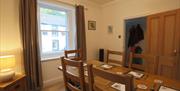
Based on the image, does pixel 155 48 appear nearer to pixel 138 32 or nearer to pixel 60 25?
pixel 138 32

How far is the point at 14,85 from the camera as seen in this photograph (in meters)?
1.73

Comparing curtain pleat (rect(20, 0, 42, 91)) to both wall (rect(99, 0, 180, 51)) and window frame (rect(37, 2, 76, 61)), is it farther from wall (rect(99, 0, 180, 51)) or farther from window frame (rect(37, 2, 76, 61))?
wall (rect(99, 0, 180, 51))

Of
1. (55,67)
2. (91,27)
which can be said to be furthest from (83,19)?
(55,67)

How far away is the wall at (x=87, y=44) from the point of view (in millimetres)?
2756

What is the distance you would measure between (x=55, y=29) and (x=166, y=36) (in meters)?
2.64

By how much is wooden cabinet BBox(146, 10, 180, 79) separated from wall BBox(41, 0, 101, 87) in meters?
1.70

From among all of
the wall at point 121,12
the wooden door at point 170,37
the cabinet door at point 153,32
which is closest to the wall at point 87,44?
the wall at point 121,12

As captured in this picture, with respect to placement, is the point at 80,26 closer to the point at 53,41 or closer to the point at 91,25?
the point at 91,25

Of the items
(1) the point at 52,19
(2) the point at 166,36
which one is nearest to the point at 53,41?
(1) the point at 52,19

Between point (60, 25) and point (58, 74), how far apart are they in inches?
52.7

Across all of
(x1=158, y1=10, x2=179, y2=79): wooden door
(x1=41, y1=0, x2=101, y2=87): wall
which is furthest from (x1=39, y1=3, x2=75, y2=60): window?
(x1=158, y1=10, x2=179, y2=79): wooden door

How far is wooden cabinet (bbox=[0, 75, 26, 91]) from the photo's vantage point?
1578 mm

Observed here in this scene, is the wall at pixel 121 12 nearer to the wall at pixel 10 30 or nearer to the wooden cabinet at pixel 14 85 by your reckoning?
the wall at pixel 10 30

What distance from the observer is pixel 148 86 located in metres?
1.14
